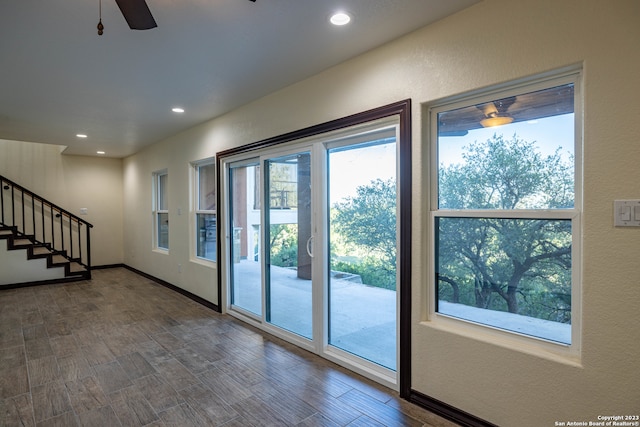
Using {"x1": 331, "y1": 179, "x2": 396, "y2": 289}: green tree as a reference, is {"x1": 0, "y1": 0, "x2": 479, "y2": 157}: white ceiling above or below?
above

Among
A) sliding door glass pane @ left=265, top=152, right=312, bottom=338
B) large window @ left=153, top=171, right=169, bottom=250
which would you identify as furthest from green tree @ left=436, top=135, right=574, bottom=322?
large window @ left=153, top=171, right=169, bottom=250

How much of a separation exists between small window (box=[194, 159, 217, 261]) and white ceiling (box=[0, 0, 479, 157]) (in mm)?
1086

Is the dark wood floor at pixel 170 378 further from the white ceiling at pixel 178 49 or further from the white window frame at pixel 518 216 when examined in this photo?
the white ceiling at pixel 178 49

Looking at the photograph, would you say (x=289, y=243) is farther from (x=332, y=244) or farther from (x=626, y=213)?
(x=626, y=213)

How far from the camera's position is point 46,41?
232cm

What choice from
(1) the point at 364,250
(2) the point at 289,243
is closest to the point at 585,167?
(1) the point at 364,250

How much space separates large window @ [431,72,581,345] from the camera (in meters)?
1.77

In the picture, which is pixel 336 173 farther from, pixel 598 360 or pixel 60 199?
pixel 60 199

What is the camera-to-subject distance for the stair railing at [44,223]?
645 centimetres

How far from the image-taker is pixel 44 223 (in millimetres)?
6812

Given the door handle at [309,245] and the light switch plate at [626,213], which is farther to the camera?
the door handle at [309,245]

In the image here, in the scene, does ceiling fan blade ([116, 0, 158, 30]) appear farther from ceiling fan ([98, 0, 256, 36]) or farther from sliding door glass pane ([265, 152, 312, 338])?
sliding door glass pane ([265, 152, 312, 338])

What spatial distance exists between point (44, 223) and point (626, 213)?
889cm

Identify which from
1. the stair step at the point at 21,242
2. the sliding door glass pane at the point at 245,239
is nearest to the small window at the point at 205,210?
the sliding door glass pane at the point at 245,239
